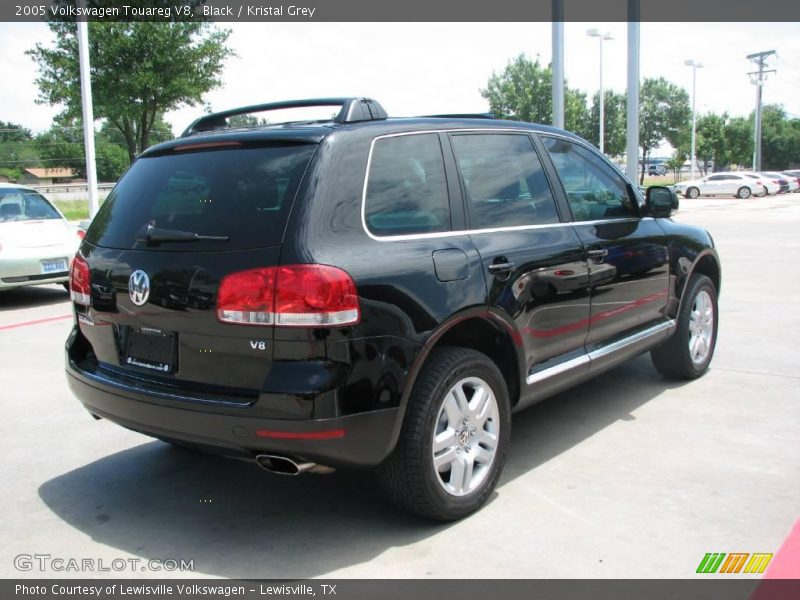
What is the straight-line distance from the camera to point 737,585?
3016 millimetres

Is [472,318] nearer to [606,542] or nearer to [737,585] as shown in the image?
[606,542]

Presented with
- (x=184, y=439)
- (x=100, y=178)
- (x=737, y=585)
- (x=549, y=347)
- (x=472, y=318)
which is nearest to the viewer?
(x=737, y=585)

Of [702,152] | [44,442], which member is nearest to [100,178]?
[702,152]

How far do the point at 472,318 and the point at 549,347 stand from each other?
2.42 feet

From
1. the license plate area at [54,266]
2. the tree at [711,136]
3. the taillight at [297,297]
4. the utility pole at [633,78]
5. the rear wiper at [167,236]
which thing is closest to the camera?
the taillight at [297,297]

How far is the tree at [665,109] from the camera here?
6444 centimetres

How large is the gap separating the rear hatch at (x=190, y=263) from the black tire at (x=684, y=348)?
345 centimetres

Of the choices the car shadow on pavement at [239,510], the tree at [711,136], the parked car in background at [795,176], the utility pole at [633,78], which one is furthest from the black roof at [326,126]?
the tree at [711,136]

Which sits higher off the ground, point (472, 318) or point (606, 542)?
point (472, 318)

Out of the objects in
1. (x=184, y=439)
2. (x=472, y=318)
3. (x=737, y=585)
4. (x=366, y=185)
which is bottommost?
(x=737, y=585)

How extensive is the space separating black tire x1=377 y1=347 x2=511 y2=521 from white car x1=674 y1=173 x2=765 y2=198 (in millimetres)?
43216

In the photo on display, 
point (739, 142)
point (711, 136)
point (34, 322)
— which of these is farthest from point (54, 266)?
point (739, 142)

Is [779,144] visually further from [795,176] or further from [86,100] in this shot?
[86,100]

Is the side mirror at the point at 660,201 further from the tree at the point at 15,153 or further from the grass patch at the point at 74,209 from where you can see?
the tree at the point at 15,153
